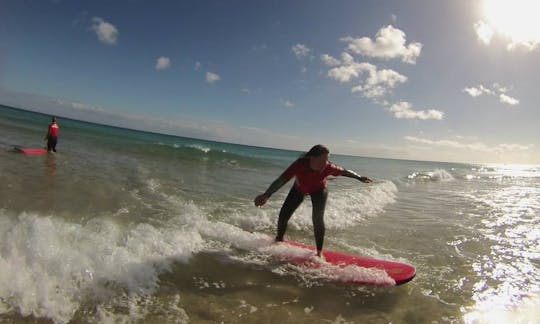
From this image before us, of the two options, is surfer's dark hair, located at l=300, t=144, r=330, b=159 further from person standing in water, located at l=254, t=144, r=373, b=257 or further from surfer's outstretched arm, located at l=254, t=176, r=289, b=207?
surfer's outstretched arm, located at l=254, t=176, r=289, b=207

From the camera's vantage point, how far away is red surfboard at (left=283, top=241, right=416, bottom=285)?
4621mm

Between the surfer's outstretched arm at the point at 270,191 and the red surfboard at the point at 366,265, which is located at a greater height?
the surfer's outstretched arm at the point at 270,191

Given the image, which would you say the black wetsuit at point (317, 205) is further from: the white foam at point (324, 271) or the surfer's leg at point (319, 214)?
the white foam at point (324, 271)

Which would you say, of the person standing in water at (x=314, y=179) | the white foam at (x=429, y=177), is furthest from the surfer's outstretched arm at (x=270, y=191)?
the white foam at (x=429, y=177)

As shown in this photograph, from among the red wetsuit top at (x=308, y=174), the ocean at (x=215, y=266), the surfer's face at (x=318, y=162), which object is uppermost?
the surfer's face at (x=318, y=162)

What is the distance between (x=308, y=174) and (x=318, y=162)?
324mm

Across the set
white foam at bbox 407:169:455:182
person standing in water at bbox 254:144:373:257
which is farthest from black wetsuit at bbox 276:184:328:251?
white foam at bbox 407:169:455:182

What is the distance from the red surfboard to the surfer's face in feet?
4.76

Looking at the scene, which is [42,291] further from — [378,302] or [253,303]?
[378,302]

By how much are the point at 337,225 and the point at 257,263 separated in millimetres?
3518

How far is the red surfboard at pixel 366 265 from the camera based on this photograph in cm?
462

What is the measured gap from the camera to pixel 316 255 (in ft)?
17.8

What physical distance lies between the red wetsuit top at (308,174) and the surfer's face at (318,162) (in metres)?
0.07

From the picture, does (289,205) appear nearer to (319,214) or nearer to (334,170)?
(319,214)
